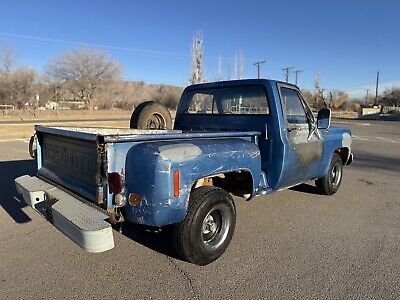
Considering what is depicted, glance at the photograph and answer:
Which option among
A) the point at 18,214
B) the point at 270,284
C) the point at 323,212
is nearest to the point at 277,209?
the point at 323,212

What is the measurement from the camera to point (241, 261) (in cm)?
349

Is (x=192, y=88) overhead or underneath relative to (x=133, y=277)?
overhead

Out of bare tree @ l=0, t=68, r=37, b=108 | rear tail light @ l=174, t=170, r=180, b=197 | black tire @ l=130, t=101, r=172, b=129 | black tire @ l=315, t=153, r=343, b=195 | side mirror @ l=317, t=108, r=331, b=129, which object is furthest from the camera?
bare tree @ l=0, t=68, r=37, b=108

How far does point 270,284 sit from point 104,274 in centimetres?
160

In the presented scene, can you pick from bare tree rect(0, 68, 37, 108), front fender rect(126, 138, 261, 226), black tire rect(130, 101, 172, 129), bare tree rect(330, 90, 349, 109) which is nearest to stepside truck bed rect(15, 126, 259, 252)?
front fender rect(126, 138, 261, 226)

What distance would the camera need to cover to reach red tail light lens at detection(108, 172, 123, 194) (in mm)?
2895

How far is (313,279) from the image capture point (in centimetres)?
313

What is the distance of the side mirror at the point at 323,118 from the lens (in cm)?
498

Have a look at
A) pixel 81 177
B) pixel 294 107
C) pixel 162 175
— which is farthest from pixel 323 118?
pixel 81 177

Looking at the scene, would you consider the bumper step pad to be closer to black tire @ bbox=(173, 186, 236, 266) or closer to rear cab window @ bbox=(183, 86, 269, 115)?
black tire @ bbox=(173, 186, 236, 266)

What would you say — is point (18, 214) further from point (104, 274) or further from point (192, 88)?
point (192, 88)

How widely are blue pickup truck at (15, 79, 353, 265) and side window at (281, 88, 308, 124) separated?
0.02m

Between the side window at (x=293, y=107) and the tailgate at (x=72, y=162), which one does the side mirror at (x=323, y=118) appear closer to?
the side window at (x=293, y=107)

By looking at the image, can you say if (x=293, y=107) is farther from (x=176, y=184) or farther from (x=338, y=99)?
(x=338, y=99)
